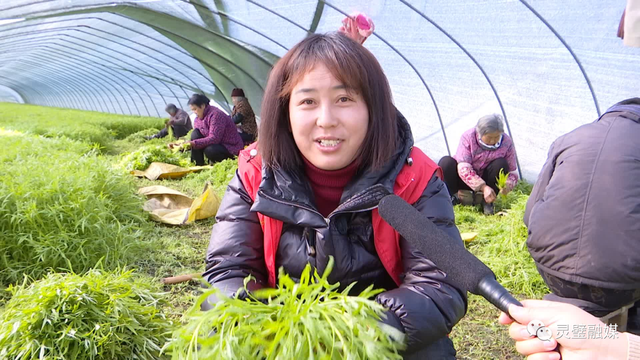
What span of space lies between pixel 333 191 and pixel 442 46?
522 centimetres

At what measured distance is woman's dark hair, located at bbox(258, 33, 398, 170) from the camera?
150 cm

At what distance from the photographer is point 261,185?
1623 mm

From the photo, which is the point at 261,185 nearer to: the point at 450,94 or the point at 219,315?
the point at 219,315

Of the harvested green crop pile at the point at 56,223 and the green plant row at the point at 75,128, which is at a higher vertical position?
the harvested green crop pile at the point at 56,223

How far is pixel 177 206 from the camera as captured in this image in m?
4.86

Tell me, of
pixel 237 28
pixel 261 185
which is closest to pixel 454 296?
pixel 261 185

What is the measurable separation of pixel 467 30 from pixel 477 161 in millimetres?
Answer: 1728

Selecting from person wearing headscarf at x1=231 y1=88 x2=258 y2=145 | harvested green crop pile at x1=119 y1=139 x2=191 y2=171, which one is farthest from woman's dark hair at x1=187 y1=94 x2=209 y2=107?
person wearing headscarf at x1=231 y1=88 x2=258 y2=145

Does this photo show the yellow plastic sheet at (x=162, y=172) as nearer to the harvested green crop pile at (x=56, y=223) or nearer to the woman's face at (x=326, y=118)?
the harvested green crop pile at (x=56, y=223)

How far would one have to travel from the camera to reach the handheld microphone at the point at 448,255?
3.03 ft

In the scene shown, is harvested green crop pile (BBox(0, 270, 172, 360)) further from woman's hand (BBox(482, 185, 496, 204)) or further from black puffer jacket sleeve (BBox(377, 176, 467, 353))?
woman's hand (BBox(482, 185, 496, 204))

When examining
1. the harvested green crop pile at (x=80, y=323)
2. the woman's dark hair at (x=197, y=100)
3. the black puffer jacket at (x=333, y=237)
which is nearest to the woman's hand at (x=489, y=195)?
the black puffer jacket at (x=333, y=237)

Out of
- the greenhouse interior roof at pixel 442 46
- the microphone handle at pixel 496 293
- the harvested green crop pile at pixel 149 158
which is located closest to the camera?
the microphone handle at pixel 496 293

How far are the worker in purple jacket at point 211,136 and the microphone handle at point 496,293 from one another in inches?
267
